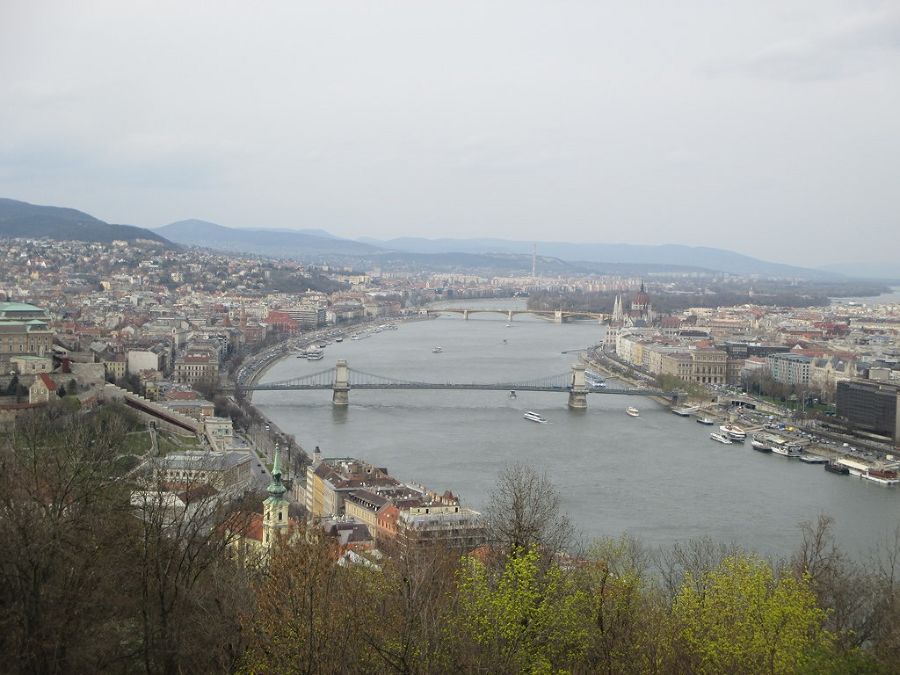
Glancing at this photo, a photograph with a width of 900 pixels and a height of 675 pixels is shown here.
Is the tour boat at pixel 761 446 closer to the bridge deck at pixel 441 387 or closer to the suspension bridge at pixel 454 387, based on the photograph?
the suspension bridge at pixel 454 387

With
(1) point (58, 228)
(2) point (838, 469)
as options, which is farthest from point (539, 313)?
(2) point (838, 469)

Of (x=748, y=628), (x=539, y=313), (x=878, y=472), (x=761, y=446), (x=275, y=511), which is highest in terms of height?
(x=748, y=628)

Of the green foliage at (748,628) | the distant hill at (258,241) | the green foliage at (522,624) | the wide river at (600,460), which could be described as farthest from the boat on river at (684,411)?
the distant hill at (258,241)

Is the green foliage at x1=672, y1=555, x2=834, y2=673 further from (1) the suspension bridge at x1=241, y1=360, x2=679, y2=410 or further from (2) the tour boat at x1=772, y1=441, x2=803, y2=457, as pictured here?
(1) the suspension bridge at x1=241, y1=360, x2=679, y2=410

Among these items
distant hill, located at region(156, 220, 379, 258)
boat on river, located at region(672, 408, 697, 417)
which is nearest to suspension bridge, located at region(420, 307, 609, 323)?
boat on river, located at region(672, 408, 697, 417)

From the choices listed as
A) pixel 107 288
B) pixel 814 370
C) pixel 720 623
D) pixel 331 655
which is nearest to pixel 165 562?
pixel 331 655

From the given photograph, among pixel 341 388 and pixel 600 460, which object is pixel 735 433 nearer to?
pixel 600 460
